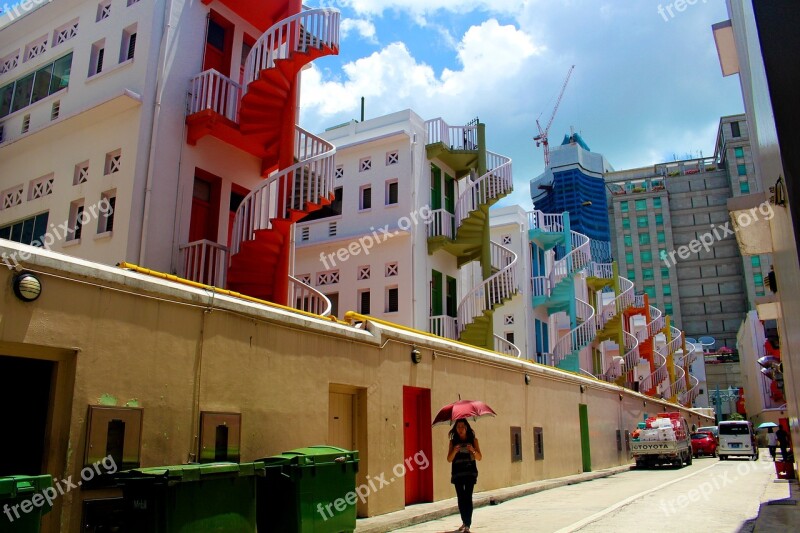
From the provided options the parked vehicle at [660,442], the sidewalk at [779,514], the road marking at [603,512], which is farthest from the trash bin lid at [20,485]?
the parked vehicle at [660,442]

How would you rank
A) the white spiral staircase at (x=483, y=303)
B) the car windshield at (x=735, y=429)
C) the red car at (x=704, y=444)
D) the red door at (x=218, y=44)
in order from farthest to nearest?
1. the red car at (x=704, y=444)
2. the car windshield at (x=735, y=429)
3. the white spiral staircase at (x=483, y=303)
4. the red door at (x=218, y=44)

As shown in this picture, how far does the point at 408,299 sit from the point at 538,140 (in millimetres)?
114371

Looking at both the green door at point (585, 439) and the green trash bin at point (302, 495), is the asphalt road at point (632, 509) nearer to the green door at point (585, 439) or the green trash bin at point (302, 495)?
the green trash bin at point (302, 495)

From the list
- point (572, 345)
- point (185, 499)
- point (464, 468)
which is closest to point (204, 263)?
point (464, 468)

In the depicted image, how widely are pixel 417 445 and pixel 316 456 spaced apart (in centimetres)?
575

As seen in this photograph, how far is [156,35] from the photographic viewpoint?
14.7 metres

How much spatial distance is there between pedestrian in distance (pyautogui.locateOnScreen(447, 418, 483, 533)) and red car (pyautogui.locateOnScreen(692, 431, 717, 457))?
36242 millimetres

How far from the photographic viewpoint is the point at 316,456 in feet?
28.7

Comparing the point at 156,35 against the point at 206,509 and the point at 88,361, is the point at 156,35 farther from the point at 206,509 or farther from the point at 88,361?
the point at 206,509

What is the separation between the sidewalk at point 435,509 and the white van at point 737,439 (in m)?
20.5

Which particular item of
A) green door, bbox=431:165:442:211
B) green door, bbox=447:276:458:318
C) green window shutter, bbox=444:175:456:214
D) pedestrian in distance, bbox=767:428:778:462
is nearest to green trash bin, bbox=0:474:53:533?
green door, bbox=447:276:458:318

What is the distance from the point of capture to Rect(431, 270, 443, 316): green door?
77.3 feet

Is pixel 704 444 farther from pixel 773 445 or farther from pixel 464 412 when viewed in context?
pixel 464 412

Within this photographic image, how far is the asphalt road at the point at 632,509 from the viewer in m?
10.5
